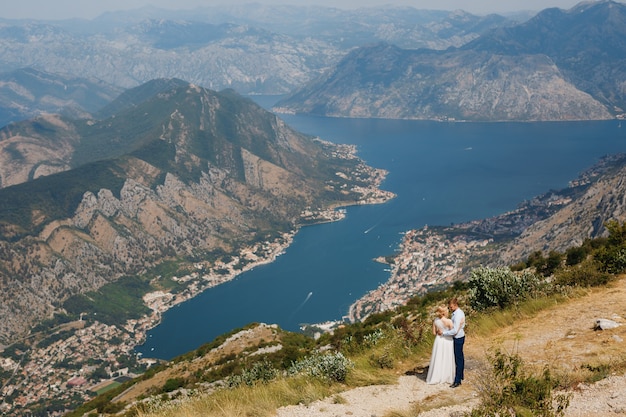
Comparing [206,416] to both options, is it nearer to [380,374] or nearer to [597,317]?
[380,374]

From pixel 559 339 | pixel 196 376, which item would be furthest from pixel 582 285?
pixel 196 376

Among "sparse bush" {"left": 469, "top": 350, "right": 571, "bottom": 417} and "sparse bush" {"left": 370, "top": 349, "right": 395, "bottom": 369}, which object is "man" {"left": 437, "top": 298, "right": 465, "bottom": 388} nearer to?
"sparse bush" {"left": 469, "top": 350, "right": 571, "bottom": 417}

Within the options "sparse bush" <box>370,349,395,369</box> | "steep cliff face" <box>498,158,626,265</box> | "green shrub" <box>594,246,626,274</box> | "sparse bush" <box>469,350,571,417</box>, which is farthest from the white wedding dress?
"steep cliff face" <box>498,158,626,265</box>

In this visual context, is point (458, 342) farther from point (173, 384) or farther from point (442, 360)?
point (173, 384)

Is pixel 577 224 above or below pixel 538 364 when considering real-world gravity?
below

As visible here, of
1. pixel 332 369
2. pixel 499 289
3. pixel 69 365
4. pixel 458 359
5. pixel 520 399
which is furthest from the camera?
pixel 69 365

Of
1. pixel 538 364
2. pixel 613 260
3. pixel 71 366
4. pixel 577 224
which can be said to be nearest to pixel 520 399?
pixel 538 364
